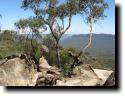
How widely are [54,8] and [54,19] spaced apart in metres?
0.13

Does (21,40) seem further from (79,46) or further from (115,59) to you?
(115,59)

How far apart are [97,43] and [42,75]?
78 cm

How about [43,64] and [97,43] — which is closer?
[97,43]

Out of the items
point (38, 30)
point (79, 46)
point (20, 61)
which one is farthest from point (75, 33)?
point (20, 61)

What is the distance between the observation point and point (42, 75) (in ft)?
14.3

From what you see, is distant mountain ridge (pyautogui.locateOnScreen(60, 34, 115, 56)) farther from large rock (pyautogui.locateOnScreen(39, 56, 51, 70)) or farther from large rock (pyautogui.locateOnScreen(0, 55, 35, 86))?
large rock (pyautogui.locateOnScreen(0, 55, 35, 86))

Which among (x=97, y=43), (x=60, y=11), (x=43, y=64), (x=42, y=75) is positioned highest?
(x=60, y=11)

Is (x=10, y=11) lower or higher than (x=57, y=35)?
higher

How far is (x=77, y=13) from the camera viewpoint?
4312mm

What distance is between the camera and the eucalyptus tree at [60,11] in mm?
4305

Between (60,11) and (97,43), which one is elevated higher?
(60,11)

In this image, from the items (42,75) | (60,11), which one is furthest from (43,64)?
(60,11)

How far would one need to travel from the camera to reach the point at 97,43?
421 centimetres

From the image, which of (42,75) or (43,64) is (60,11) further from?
(42,75)
